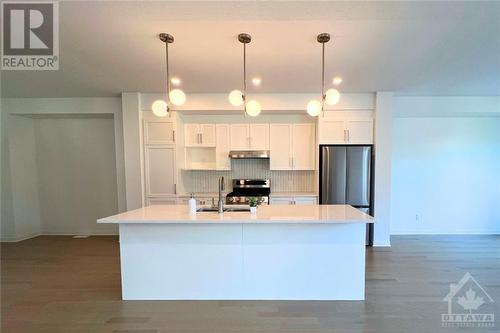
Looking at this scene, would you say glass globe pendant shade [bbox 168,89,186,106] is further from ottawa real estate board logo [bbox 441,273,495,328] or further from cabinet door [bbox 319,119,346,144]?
ottawa real estate board logo [bbox 441,273,495,328]

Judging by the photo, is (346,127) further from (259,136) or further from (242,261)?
(242,261)

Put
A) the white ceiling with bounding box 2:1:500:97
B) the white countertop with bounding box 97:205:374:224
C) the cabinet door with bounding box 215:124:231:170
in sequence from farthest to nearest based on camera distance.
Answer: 1. the cabinet door with bounding box 215:124:231:170
2. the white countertop with bounding box 97:205:374:224
3. the white ceiling with bounding box 2:1:500:97

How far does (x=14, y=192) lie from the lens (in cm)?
456

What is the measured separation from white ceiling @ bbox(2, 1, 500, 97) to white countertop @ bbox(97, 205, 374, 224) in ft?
6.14

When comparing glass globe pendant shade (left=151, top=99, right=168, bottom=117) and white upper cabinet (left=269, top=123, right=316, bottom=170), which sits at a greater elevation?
glass globe pendant shade (left=151, top=99, right=168, bottom=117)

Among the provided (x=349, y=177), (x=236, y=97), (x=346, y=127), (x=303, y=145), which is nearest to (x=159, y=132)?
(x=236, y=97)

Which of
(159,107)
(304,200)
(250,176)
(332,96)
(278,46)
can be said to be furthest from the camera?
(250,176)

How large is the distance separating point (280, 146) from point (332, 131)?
103 centimetres

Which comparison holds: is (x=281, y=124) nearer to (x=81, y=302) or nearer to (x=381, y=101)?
(x=381, y=101)

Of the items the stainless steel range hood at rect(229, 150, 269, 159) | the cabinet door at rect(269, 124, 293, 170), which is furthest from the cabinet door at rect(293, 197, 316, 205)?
the stainless steel range hood at rect(229, 150, 269, 159)

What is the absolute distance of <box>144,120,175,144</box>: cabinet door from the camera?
169 inches

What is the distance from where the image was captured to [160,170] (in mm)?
4344

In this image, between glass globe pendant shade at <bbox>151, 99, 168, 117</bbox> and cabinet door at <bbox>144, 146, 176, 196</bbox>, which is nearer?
glass globe pendant shade at <bbox>151, 99, 168, 117</bbox>

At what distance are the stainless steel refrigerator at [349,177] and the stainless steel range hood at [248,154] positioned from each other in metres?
1.14
